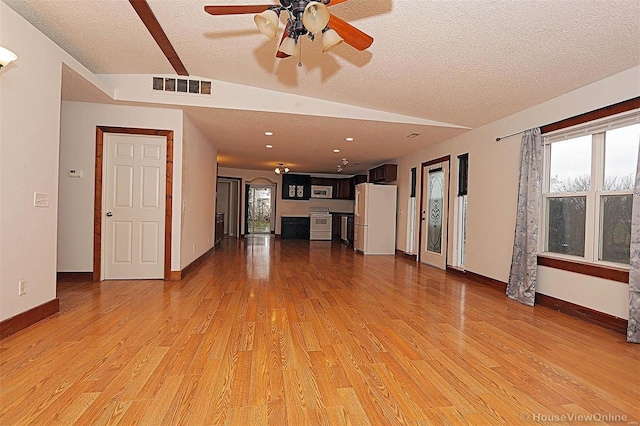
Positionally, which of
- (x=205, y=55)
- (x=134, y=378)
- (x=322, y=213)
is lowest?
(x=134, y=378)

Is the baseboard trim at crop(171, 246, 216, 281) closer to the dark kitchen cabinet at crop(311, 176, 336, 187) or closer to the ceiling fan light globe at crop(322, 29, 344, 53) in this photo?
the ceiling fan light globe at crop(322, 29, 344, 53)

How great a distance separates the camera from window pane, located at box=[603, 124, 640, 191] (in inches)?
128

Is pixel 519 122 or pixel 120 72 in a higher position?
pixel 120 72

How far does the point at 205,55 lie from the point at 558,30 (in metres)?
3.25

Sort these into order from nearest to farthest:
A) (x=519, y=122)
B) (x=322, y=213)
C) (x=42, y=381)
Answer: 1. (x=42, y=381)
2. (x=519, y=122)
3. (x=322, y=213)

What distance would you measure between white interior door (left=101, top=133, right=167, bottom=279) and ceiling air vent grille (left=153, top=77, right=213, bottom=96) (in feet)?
2.41

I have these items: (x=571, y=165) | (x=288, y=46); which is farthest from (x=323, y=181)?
(x=288, y=46)

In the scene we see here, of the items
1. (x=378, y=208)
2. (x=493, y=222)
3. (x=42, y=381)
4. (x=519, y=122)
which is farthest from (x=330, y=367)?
(x=378, y=208)

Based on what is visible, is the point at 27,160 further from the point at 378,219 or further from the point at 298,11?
the point at 378,219

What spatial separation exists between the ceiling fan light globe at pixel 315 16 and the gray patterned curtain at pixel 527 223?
11.2ft

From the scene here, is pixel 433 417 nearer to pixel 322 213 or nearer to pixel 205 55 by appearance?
pixel 205 55

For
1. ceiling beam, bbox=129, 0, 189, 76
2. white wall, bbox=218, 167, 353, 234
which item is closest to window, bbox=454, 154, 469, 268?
ceiling beam, bbox=129, 0, 189, 76

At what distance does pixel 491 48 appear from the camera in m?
3.01

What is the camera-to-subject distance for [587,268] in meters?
3.55
